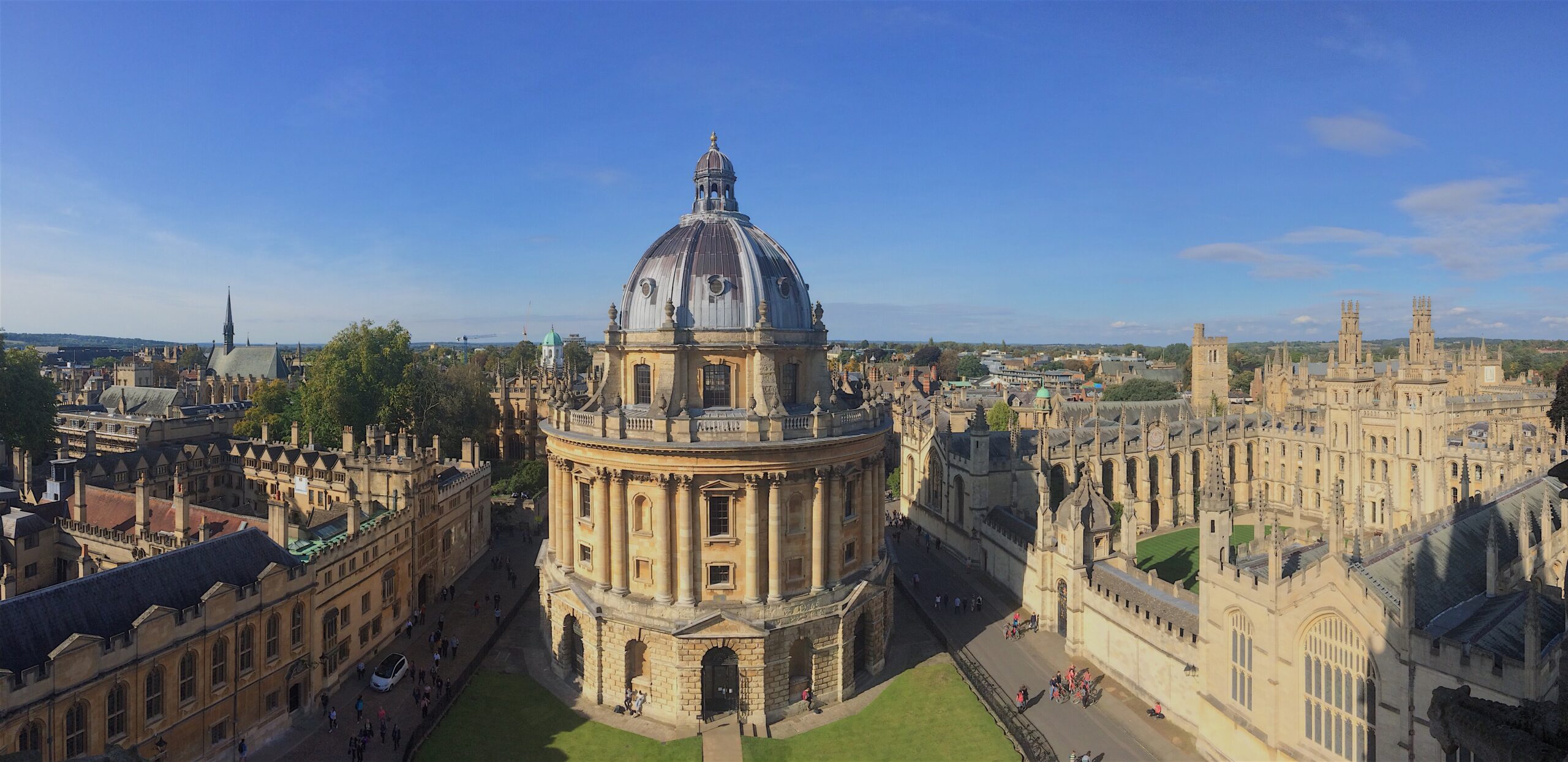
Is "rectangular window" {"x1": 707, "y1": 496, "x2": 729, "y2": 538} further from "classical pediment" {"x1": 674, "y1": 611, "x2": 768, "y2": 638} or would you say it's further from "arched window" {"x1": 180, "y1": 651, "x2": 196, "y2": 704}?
"arched window" {"x1": 180, "y1": 651, "x2": 196, "y2": 704}

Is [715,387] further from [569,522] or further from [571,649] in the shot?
A: [571,649]

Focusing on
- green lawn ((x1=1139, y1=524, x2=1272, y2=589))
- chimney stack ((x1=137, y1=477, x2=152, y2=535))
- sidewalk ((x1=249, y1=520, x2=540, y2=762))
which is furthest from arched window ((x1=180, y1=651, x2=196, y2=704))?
green lawn ((x1=1139, y1=524, x2=1272, y2=589))

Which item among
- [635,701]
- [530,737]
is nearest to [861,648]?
[635,701]

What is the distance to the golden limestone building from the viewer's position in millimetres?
23078

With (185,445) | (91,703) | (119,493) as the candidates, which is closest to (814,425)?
(91,703)

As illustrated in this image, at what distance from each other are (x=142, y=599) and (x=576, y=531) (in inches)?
601

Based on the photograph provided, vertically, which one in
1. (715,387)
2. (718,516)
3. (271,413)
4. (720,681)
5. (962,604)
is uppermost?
(715,387)

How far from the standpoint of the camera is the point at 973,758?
2927cm

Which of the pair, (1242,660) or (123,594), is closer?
(123,594)

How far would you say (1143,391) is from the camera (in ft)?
438

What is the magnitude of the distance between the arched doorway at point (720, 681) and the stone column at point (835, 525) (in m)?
5.26

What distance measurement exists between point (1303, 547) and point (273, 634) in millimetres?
41020

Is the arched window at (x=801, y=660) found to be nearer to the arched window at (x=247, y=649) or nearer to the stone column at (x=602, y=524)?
the stone column at (x=602, y=524)

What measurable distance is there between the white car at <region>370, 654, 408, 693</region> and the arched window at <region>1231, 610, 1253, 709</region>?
33.8 metres
